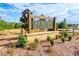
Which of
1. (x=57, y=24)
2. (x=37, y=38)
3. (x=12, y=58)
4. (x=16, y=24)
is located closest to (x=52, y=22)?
(x=57, y=24)

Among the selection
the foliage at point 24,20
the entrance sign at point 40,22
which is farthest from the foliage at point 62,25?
the foliage at point 24,20

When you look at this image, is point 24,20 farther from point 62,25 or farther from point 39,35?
point 62,25

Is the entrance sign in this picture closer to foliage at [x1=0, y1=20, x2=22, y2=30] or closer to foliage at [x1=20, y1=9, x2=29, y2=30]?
foliage at [x1=20, y1=9, x2=29, y2=30]

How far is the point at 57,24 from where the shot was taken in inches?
92.5

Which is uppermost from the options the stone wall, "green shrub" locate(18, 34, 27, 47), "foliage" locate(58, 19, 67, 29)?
"foliage" locate(58, 19, 67, 29)

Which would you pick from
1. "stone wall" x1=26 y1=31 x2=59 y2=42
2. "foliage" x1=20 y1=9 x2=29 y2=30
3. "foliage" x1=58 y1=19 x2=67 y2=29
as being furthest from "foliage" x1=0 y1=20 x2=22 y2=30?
"foliage" x1=58 y1=19 x2=67 y2=29

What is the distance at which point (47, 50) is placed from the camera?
2295 millimetres

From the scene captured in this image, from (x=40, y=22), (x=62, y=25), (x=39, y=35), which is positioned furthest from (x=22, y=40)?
(x=62, y=25)

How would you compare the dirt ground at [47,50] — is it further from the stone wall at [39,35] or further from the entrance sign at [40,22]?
the entrance sign at [40,22]

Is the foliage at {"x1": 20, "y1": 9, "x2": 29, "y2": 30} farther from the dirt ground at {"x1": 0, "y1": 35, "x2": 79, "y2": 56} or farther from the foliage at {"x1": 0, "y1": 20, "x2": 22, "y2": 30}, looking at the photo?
the dirt ground at {"x1": 0, "y1": 35, "x2": 79, "y2": 56}

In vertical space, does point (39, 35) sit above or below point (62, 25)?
below

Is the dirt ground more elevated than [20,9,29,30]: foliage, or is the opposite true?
[20,9,29,30]: foliage

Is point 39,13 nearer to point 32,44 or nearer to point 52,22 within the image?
point 52,22

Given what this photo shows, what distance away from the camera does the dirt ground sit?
7.46 feet
